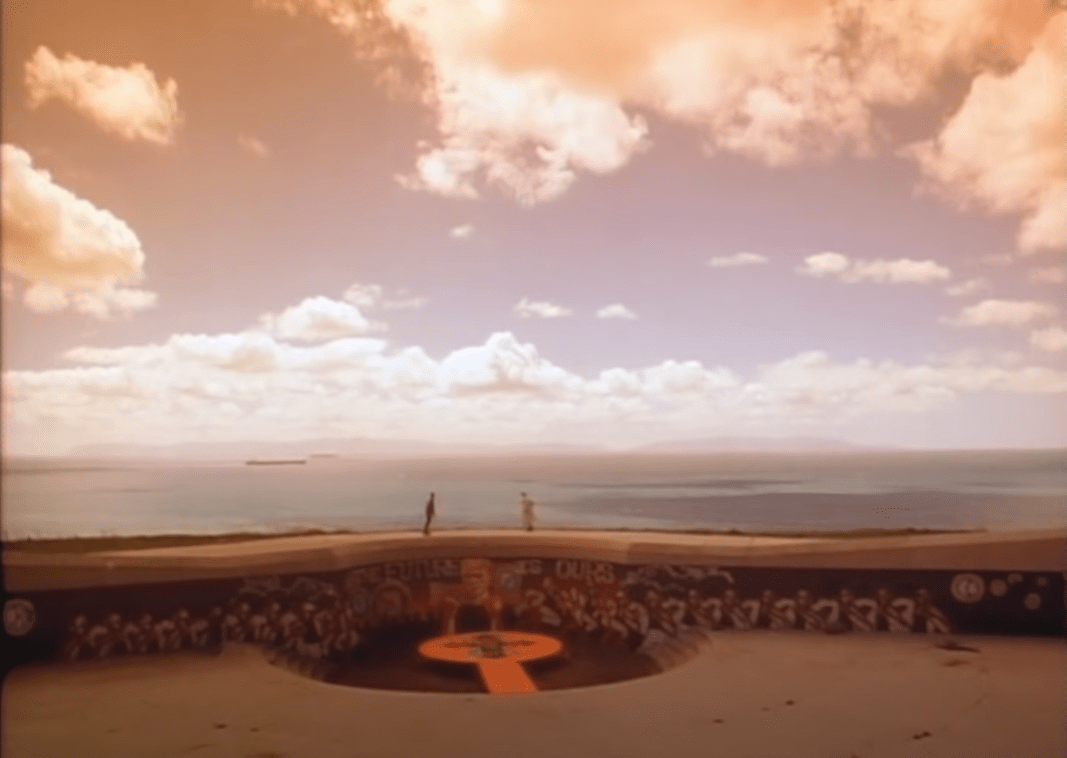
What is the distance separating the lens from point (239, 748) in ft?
27.5

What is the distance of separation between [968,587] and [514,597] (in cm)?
827

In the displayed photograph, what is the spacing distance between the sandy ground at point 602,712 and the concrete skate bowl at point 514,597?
80 centimetres

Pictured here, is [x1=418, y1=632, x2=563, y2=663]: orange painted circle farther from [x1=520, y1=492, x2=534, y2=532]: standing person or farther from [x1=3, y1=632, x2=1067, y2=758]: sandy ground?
[x1=520, y1=492, x2=534, y2=532]: standing person

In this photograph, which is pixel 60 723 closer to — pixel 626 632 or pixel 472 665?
pixel 472 665

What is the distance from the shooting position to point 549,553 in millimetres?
16672

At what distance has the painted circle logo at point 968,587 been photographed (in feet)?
42.7

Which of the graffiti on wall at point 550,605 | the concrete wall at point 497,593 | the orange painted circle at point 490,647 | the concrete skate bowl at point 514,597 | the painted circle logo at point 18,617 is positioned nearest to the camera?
the painted circle logo at point 18,617

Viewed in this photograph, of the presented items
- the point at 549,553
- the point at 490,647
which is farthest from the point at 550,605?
the point at 490,647

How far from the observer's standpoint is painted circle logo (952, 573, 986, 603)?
13016 mm

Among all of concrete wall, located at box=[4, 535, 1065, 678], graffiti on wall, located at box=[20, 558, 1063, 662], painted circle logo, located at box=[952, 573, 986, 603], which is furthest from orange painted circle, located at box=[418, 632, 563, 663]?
painted circle logo, located at box=[952, 573, 986, 603]

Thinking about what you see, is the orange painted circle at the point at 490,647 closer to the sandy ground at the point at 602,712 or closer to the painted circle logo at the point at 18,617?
the sandy ground at the point at 602,712

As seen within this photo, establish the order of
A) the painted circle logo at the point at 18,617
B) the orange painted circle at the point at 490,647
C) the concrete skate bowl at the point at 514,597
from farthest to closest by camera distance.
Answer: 1. the orange painted circle at the point at 490,647
2. the concrete skate bowl at the point at 514,597
3. the painted circle logo at the point at 18,617

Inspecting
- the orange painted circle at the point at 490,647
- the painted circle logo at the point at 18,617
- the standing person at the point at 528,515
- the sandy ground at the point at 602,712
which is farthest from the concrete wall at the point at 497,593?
the standing person at the point at 528,515

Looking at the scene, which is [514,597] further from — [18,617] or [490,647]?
[18,617]
